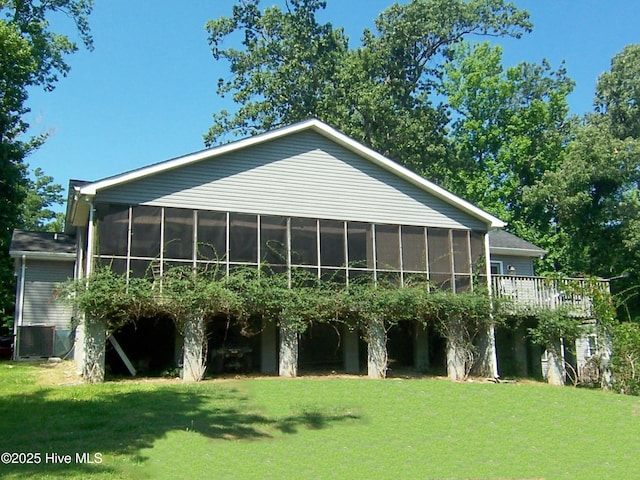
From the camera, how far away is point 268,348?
1964 centimetres

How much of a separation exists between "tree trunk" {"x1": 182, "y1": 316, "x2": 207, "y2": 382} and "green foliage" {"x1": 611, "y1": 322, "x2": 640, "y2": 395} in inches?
513

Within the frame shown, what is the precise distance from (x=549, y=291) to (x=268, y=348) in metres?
9.85

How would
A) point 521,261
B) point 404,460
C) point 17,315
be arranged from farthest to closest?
point 521,261 → point 17,315 → point 404,460

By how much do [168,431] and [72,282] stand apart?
7699 mm

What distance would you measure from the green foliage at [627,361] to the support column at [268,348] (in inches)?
430

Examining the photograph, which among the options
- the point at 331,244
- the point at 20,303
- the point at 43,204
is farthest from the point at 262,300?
the point at 43,204

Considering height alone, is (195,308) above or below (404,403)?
above

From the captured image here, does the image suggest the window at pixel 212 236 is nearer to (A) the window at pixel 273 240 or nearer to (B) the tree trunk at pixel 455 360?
(A) the window at pixel 273 240

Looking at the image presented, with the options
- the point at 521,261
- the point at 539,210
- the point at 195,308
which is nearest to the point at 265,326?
the point at 195,308

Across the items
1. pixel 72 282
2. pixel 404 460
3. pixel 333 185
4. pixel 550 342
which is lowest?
pixel 404 460

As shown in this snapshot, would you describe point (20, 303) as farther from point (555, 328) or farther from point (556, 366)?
point (556, 366)

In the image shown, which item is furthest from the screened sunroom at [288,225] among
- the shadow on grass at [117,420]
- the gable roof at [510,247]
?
the gable roof at [510,247]

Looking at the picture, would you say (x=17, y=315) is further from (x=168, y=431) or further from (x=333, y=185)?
(x=168, y=431)

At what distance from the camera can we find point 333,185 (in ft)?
67.3
